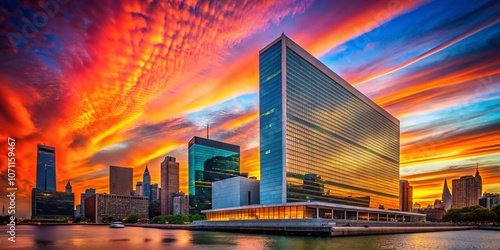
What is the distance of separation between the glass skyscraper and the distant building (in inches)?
924

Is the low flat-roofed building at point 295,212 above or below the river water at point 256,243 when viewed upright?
below

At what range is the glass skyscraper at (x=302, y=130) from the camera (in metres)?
123

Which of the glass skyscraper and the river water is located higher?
the glass skyscraper

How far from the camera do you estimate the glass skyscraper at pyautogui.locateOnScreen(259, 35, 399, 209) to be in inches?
4835

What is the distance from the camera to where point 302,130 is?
132 m

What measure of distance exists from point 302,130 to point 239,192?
45360mm

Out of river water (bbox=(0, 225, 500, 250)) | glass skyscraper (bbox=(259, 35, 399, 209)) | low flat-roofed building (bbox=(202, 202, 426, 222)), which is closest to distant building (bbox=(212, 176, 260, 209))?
low flat-roofed building (bbox=(202, 202, 426, 222))

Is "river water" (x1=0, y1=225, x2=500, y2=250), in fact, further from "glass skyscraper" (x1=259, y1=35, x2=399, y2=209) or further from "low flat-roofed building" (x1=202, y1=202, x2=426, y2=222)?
"glass skyscraper" (x1=259, y1=35, x2=399, y2=209)

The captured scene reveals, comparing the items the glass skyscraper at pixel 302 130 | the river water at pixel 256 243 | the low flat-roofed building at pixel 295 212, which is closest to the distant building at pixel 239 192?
the low flat-roofed building at pixel 295 212

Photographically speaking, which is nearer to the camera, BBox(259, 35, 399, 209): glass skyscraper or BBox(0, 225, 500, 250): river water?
BBox(0, 225, 500, 250): river water

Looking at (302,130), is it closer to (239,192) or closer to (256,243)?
(239,192)

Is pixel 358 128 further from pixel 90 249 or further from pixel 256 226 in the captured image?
pixel 90 249

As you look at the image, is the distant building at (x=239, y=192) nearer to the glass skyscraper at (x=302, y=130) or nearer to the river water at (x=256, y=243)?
the glass skyscraper at (x=302, y=130)

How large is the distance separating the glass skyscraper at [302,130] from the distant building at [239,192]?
77.0ft
